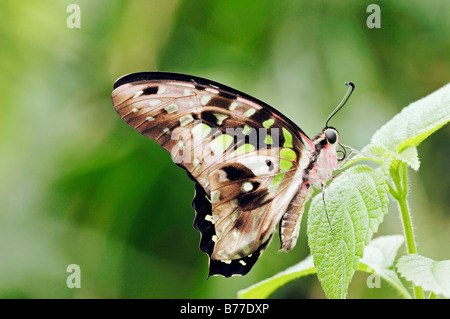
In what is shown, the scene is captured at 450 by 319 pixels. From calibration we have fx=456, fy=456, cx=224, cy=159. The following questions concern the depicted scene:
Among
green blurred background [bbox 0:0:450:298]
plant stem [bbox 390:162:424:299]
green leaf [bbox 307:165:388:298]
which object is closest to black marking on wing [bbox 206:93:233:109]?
green leaf [bbox 307:165:388:298]

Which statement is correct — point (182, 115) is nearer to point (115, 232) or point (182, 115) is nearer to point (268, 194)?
point (268, 194)

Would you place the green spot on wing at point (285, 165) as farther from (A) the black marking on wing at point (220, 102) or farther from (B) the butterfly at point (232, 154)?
(A) the black marking on wing at point (220, 102)

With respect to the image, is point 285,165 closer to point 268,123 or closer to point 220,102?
point 268,123

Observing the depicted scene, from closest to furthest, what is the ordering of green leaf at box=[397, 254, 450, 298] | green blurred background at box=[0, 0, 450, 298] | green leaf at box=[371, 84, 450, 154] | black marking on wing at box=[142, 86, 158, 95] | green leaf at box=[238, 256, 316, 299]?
1. green leaf at box=[397, 254, 450, 298]
2. green leaf at box=[371, 84, 450, 154]
3. black marking on wing at box=[142, 86, 158, 95]
4. green leaf at box=[238, 256, 316, 299]
5. green blurred background at box=[0, 0, 450, 298]

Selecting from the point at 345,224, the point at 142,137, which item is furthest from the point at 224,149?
the point at 142,137

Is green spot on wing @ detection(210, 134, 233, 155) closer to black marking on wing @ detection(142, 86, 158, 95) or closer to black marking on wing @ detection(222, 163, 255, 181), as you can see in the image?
black marking on wing @ detection(222, 163, 255, 181)

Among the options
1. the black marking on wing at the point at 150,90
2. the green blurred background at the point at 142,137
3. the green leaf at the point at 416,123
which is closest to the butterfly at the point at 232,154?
the black marking on wing at the point at 150,90

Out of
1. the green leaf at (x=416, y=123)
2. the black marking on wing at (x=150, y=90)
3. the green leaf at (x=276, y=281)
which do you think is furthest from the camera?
the green leaf at (x=276, y=281)
